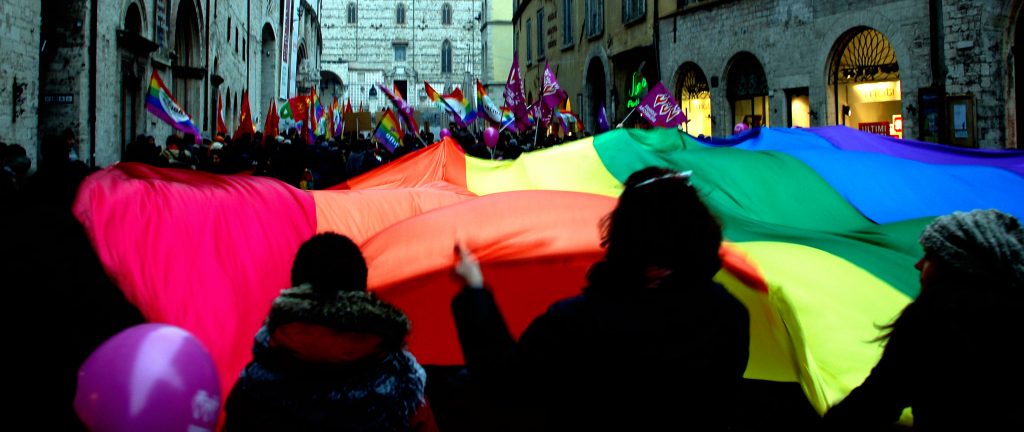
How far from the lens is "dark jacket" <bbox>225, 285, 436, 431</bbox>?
2666 millimetres

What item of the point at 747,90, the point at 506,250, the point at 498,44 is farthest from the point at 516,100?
the point at 498,44

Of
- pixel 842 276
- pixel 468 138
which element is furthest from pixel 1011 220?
pixel 468 138

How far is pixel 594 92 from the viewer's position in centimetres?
3334

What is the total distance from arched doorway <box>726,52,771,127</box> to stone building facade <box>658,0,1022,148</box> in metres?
0.03

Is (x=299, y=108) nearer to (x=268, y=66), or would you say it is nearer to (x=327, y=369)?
(x=268, y=66)

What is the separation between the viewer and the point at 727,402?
2457 millimetres

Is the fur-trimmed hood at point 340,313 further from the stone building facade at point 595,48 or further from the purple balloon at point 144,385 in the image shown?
the stone building facade at point 595,48

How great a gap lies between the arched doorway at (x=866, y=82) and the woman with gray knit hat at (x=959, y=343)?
16091mm

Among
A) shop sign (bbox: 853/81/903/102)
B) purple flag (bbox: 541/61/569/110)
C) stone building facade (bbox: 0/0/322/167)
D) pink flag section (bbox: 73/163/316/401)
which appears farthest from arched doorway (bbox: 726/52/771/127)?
pink flag section (bbox: 73/163/316/401)

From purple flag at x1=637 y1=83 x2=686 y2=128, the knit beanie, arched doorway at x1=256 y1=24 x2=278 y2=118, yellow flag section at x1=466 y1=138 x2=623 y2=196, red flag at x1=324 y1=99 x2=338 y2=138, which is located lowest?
the knit beanie

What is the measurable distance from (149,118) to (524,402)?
21359mm

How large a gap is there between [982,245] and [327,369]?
1875 mm

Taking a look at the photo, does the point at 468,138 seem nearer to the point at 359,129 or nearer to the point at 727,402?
the point at 359,129

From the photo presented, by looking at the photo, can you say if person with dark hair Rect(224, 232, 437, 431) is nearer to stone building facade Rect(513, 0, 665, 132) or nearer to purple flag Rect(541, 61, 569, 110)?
purple flag Rect(541, 61, 569, 110)
